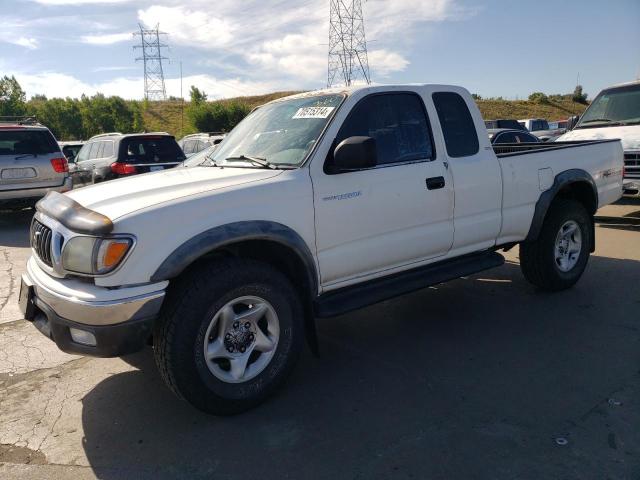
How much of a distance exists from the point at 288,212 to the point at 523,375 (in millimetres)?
1995

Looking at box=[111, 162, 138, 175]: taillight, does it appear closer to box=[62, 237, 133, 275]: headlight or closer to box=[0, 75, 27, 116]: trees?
box=[62, 237, 133, 275]: headlight

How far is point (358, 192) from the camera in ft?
12.0

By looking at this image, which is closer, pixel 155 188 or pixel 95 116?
pixel 155 188

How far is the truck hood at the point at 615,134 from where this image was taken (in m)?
8.38

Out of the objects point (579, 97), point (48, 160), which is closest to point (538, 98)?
point (579, 97)

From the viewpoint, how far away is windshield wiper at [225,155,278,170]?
12.1ft

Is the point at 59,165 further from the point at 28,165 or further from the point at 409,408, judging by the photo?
the point at 409,408

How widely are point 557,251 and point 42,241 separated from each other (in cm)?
466

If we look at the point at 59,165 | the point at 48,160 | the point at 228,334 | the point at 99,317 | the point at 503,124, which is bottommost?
the point at 228,334

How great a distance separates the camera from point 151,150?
11.1 m

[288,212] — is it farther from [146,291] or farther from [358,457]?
[358,457]

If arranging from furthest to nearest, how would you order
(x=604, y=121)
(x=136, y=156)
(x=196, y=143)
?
(x=196, y=143) → (x=136, y=156) → (x=604, y=121)

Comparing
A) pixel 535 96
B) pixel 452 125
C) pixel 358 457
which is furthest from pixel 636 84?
pixel 535 96

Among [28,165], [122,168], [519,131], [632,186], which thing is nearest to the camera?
[632,186]
